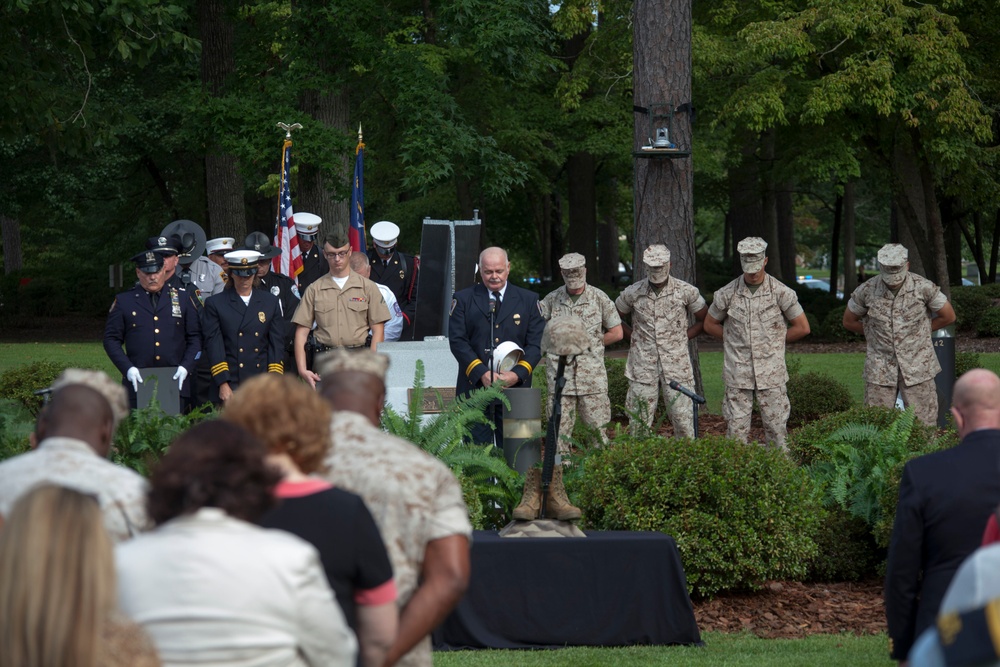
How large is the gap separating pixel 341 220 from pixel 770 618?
14703mm

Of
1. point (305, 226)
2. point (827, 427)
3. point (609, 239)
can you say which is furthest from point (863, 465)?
point (609, 239)

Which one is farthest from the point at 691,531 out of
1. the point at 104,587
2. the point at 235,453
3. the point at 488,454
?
the point at 104,587

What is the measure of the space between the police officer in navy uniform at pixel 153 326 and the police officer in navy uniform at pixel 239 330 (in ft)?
0.91

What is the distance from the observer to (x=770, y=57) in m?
20.0

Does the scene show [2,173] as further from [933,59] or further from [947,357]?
[947,357]

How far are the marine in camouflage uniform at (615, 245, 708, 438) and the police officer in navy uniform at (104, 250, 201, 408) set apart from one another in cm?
375

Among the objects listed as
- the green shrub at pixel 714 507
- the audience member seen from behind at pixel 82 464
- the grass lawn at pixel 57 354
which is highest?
the audience member seen from behind at pixel 82 464

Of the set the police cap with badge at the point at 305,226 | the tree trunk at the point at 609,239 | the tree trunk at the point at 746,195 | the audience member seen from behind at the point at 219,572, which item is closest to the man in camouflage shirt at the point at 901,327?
the police cap with badge at the point at 305,226

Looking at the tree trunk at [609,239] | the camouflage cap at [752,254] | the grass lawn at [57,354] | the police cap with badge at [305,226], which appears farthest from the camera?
the tree trunk at [609,239]

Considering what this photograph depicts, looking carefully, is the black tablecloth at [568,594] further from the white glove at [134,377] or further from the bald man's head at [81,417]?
the white glove at [134,377]

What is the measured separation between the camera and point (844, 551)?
8.02 meters

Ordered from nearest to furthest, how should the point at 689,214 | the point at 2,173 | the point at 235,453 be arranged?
1. the point at 235,453
2. the point at 689,214
3. the point at 2,173

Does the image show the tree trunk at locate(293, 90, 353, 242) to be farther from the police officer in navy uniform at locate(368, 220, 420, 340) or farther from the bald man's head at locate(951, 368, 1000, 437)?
the bald man's head at locate(951, 368, 1000, 437)

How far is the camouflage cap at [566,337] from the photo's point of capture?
6.09 metres
